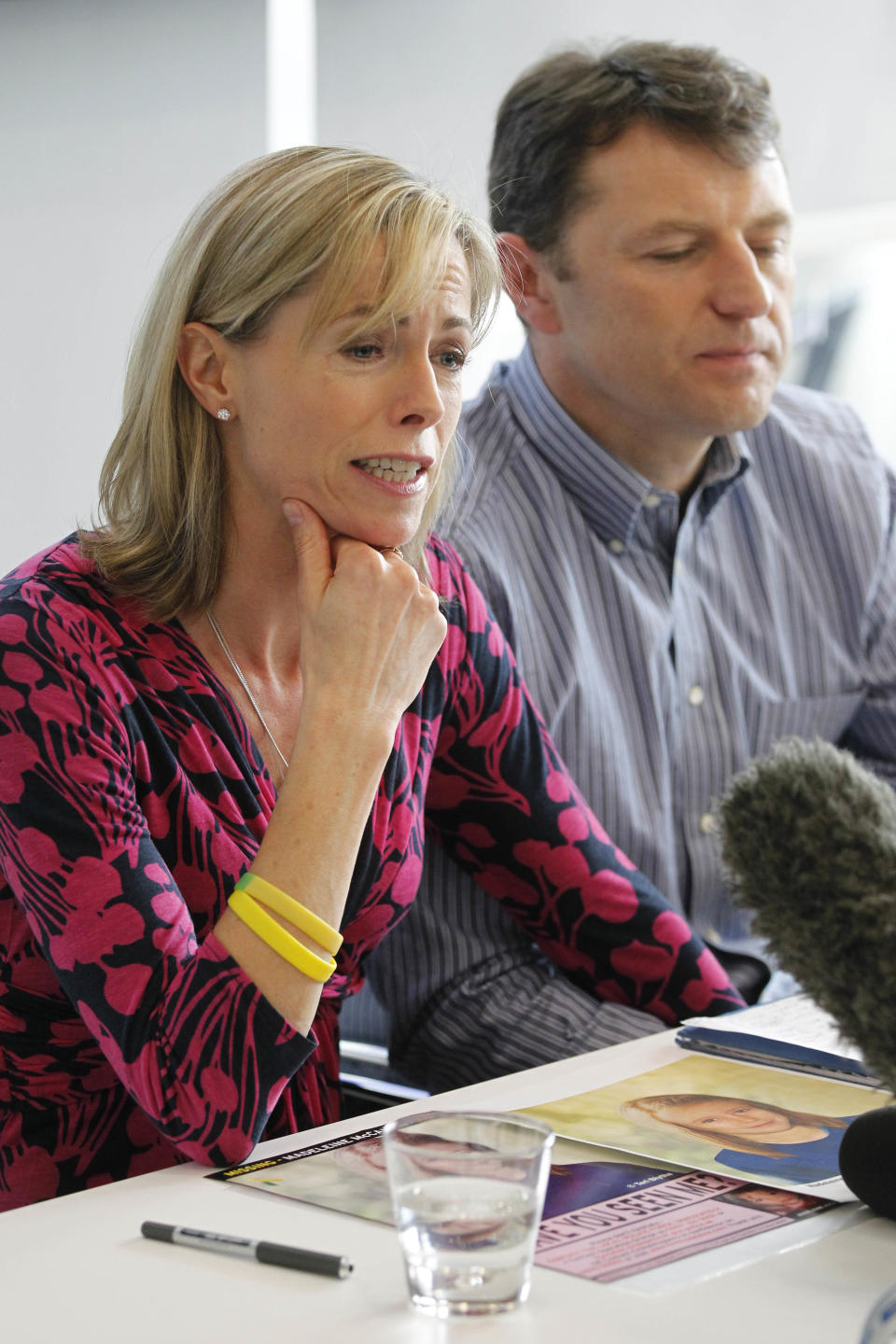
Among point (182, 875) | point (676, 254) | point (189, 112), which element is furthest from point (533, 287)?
point (189, 112)

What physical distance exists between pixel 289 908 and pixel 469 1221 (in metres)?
0.37

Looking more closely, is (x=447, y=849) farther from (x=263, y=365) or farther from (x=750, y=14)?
(x=750, y=14)

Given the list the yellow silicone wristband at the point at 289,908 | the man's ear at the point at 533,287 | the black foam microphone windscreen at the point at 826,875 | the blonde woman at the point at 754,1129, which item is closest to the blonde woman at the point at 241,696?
the yellow silicone wristband at the point at 289,908

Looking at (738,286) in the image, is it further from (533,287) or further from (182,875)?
(182,875)

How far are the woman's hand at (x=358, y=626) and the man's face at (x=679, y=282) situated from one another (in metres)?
0.67

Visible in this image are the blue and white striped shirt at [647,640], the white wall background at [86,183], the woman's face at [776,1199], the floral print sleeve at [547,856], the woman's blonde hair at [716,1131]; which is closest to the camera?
the woman's face at [776,1199]

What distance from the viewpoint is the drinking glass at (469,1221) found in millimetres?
697

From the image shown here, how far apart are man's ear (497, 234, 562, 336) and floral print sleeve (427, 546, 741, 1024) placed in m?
0.55

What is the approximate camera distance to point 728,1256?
2.52 feet

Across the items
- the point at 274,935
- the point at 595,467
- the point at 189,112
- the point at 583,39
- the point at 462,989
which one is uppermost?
the point at 583,39

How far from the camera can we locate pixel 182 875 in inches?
46.6

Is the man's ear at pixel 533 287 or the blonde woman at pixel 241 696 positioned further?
the man's ear at pixel 533 287

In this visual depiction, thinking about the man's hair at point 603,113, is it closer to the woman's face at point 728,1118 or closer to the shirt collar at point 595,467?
the shirt collar at point 595,467

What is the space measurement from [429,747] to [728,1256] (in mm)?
706
